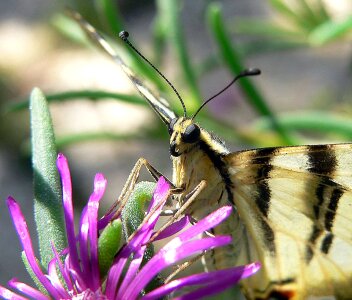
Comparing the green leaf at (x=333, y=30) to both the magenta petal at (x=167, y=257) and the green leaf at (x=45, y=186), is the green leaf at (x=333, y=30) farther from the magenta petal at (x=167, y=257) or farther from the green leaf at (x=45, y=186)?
the magenta petal at (x=167, y=257)

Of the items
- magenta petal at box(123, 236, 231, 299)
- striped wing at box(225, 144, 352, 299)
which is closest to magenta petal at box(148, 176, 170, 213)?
magenta petal at box(123, 236, 231, 299)

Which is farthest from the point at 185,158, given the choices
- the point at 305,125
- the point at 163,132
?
the point at 163,132

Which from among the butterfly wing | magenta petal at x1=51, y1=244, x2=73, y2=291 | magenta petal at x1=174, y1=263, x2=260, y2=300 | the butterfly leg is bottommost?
magenta petal at x1=174, y1=263, x2=260, y2=300

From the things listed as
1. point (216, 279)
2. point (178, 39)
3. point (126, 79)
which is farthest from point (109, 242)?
point (126, 79)

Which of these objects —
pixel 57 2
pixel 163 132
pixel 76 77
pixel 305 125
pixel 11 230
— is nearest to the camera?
pixel 305 125

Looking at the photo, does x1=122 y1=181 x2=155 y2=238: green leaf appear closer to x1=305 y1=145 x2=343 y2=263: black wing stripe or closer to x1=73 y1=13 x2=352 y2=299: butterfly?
x1=73 y1=13 x2=352 y2=299: butterfly

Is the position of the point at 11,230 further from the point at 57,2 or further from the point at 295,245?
the point at 295,245
